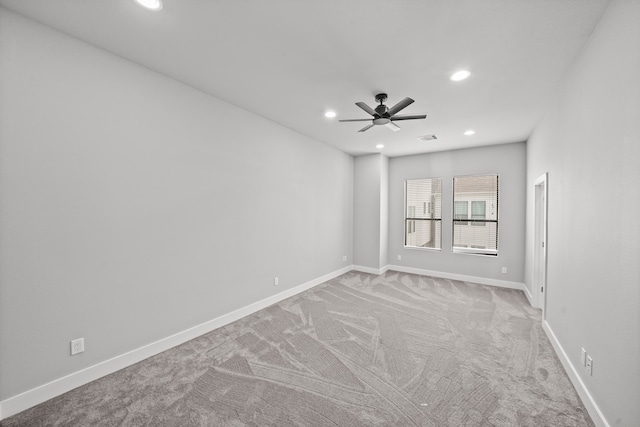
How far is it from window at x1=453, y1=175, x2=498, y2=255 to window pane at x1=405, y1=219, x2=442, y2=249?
497 mm

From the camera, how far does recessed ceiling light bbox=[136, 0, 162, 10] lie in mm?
1769

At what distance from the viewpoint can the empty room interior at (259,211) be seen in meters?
1.83

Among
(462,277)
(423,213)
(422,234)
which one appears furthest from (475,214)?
(462,277)

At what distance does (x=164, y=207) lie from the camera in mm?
2740

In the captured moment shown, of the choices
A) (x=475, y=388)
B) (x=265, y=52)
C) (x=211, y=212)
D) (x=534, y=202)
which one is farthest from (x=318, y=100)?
(x=534, y=202)

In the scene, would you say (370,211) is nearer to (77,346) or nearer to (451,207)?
(451,207)

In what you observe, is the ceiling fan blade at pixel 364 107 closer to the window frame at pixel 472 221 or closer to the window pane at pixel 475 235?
the window frame at pixel 472 221

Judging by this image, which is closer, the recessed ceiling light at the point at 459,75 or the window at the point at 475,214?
the recessed ceiling light at the point at 459,75

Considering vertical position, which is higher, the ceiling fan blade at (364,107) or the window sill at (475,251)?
the ceiling fan blade at (364,107)

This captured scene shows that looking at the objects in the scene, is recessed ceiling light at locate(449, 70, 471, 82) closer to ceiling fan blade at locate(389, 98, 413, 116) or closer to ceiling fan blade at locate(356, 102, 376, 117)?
ceiling fan blade at locate(389, 98, 413, 116)

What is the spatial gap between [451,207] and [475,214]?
48 cm

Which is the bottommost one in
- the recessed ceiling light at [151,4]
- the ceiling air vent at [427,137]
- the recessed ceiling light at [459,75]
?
the ceiling air vent at [427,137]

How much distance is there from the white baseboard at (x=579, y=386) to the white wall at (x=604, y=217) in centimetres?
2

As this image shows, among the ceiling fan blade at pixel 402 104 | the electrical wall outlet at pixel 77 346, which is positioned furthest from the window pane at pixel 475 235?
the electrical wall outlet at pixel 77 346
